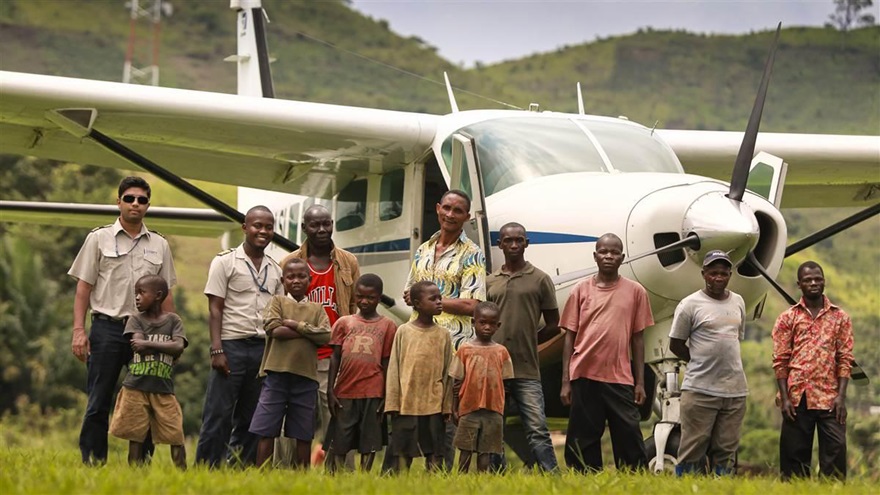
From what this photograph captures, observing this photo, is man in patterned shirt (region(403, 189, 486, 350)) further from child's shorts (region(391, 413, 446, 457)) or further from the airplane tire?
the airplane tire

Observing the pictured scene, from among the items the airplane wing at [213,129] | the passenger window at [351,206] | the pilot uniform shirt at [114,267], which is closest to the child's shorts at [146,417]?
the pilot uniform shirt at [114,267]

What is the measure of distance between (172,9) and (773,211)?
10987 centimetres

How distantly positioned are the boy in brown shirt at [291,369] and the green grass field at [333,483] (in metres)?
0.79

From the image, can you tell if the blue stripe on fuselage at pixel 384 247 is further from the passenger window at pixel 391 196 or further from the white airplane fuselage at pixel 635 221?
the passenger window at pixel 391 196

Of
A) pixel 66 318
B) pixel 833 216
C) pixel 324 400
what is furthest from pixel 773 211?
pixel 833 216

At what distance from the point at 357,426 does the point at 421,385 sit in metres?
0.51

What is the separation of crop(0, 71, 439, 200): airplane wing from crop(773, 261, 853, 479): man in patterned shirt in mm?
3531

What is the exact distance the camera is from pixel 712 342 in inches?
315

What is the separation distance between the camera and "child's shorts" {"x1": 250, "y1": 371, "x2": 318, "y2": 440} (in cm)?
782

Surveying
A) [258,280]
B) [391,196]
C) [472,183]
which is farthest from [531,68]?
[258,280]

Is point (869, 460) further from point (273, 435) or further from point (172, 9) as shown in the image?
point (172, 9)

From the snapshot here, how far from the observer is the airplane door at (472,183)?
29.7 ft

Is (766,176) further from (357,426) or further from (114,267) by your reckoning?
(114,267)

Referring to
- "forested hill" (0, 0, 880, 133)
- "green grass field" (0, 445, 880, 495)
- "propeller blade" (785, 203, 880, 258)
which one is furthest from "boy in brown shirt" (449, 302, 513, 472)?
"forested hill" (0, 0, 880, 133)
